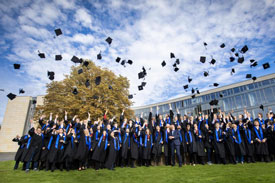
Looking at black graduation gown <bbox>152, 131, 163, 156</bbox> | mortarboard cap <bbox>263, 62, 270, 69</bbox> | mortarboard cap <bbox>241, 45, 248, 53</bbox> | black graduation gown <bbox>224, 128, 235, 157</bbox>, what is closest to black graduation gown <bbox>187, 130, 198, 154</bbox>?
black graduation gown <bbox>152, 131, 163, 156</bbox>

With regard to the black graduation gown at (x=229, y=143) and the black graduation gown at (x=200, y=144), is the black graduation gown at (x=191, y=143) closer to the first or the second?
the black graduation gown at (x=200, y=144)

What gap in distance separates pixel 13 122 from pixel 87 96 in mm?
22066

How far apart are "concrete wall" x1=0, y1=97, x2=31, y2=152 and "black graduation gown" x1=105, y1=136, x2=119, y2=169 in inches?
1144

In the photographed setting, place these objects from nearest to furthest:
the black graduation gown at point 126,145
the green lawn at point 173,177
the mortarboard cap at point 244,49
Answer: the green lawn at point 173,177 < the black graduation gown at point 126,145 < the mortarboard cap at point 244,49

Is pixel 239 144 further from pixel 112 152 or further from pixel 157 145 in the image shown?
pixel 112 152

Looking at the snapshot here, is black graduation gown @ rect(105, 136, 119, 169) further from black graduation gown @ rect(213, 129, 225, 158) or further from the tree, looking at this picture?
the tree

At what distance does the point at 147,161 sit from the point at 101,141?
2.24 meters

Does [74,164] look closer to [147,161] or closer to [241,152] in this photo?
[147,161]

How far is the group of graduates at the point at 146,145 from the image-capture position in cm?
688

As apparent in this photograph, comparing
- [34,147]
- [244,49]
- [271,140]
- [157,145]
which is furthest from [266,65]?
[34,147]

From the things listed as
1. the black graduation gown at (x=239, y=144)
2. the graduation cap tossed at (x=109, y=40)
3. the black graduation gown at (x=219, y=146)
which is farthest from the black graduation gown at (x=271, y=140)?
the graduation cap tossed at (x=109, y=40)

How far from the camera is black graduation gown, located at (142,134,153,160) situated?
24.8 ft

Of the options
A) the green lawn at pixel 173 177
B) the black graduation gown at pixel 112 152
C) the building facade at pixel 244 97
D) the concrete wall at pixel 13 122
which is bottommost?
the green lawn at pixel 173 177

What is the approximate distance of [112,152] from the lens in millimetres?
7008
